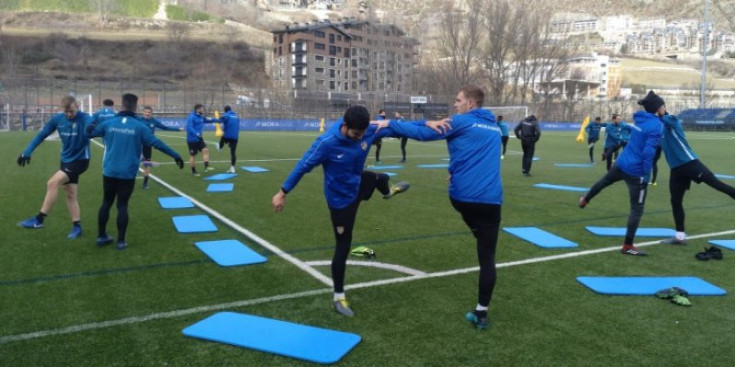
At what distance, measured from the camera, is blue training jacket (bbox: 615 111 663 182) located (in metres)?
6.81

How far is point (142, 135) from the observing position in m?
6.90

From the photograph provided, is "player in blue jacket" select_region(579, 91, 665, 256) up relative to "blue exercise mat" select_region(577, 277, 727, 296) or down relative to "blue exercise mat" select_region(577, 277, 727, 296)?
up

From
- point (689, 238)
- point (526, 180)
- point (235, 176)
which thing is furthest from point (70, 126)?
point (526, 180)

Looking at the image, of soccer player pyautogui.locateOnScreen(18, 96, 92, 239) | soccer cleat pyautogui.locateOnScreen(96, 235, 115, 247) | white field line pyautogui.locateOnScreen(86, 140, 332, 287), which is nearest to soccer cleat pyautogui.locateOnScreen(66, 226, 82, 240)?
soccer player pyautogui.locateOnScreen(18, 96, 92, 239)

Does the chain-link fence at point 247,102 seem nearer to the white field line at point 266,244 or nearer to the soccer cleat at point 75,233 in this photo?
the white field line at point 266,244

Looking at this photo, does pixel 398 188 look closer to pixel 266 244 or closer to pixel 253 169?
pixel 266 244

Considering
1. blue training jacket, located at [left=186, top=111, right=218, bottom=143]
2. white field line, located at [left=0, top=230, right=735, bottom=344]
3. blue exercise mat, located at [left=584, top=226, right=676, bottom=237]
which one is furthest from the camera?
blue training jacket, located at [left=186, top=111, right=218, bottom=143]

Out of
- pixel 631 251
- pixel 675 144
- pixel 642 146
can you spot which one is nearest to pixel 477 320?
pixel 631 251

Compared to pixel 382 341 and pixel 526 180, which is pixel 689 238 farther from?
pixel 526 180

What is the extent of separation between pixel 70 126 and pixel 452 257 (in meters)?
5.80

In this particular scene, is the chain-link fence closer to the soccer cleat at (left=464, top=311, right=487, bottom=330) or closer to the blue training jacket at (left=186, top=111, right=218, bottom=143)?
the blue training jacket at (left=186, top=111, right=218, bottom=143)

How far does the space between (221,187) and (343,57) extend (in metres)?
101

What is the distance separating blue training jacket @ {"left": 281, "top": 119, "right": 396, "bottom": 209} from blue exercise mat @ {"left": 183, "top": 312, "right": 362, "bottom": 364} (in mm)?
1157

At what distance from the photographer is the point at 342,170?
4.66 m
